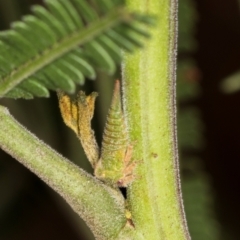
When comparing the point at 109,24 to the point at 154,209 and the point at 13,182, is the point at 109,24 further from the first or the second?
the point at 13,182

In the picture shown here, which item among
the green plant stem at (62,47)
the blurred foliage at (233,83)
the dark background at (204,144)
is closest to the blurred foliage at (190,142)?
the blurred foliage at (233,83)

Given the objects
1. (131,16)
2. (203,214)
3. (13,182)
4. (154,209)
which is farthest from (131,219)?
(13,182)

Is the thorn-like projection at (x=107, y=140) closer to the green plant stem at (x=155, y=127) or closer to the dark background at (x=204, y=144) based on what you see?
the green plant stem at (x=155, y=127)

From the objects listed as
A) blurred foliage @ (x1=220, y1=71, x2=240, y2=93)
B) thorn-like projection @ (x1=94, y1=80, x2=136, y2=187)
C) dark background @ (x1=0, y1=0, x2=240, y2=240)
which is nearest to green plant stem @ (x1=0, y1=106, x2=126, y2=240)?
thorn-like projection @ (x1=94, y1=80, x2=136, y2=187)

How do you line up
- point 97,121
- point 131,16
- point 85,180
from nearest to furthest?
point 131,16 → point 85,180 → point 97,121

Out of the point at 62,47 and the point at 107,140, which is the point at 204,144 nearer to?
the point at 107,140

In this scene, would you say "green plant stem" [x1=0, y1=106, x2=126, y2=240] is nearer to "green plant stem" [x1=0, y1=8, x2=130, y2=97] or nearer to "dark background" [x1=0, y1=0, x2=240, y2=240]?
"green plant stem" [x1=0, y1=8, x2=130, y2=97]
